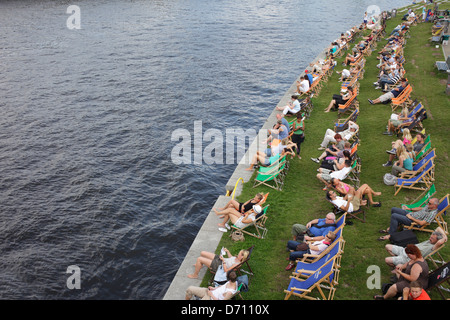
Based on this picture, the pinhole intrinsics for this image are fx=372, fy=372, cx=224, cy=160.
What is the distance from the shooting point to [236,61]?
1409 inches

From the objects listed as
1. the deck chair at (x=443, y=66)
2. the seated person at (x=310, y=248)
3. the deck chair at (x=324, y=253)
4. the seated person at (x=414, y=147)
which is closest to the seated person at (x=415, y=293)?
the deck chair at (x=324, y=253)

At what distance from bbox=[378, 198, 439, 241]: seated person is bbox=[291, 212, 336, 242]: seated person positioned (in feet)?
4.75

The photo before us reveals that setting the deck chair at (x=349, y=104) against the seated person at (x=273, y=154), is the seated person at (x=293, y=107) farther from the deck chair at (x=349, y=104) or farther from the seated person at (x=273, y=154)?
the seated person at (x=273, y=154)

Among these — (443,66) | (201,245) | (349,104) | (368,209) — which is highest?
(443,66)

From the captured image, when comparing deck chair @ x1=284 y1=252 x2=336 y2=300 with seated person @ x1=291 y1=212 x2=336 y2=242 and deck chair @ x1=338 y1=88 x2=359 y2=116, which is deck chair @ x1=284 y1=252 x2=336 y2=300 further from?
deck chair @ x1=338 y1=88 x2=359 y2=116

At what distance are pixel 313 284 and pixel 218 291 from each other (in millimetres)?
2168

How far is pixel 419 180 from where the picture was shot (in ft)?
39.2

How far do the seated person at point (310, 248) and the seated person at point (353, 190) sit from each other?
2.41 m

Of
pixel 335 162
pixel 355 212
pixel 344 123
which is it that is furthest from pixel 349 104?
pixel 355 212

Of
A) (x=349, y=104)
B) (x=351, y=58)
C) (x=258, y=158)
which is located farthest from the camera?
(x=351, y=58)

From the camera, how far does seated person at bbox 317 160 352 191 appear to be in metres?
12.6

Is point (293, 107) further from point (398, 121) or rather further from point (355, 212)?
point (355, 212)

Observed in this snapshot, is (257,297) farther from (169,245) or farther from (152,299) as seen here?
(169,245)
